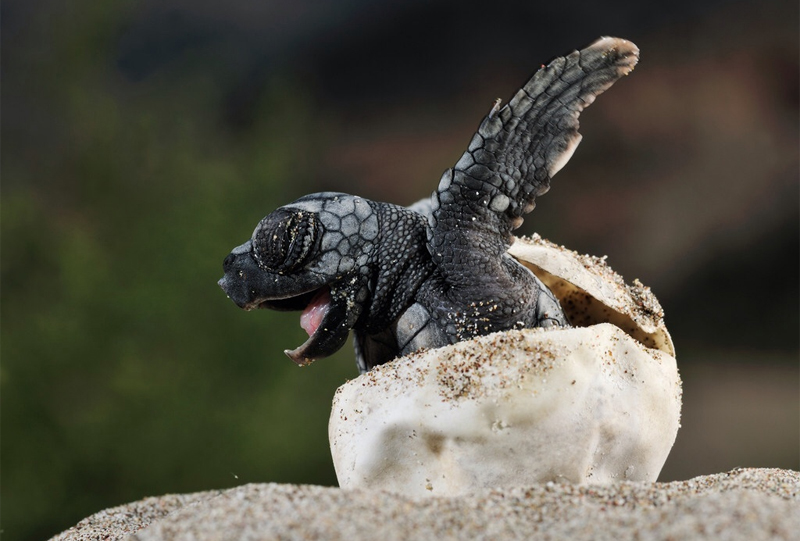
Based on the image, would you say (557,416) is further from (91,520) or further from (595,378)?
(91,520)

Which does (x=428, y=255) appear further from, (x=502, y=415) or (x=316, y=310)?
(x=502, y=415)

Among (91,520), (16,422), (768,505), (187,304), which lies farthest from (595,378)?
(16,422)

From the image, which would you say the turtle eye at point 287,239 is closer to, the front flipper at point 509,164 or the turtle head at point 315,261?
the turtle head at point 315,261

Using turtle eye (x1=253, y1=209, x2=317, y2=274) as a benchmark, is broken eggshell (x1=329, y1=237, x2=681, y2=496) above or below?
below

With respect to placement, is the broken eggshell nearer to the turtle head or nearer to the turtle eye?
the turtle head

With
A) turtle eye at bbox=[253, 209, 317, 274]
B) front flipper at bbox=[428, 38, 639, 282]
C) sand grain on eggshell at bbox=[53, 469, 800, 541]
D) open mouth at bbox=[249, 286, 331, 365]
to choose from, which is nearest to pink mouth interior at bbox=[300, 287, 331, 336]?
open mouth at bbox=[249, 286, 331, 365]

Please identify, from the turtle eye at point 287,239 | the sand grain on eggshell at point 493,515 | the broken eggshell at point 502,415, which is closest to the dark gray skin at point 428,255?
the turtle eye at point 287,239

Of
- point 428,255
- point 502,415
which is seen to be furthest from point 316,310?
point 502,415
